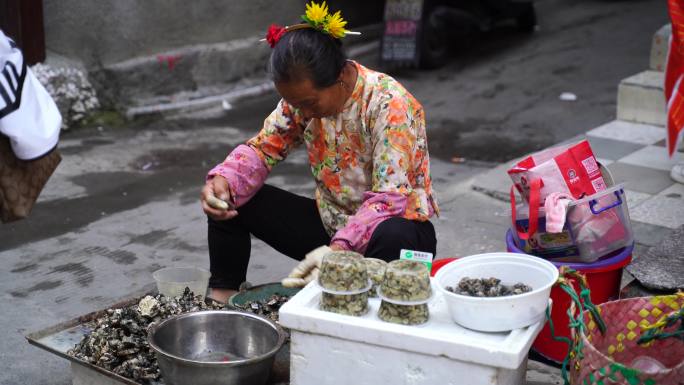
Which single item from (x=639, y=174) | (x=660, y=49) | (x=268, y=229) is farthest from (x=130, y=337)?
(x=660, y=49)

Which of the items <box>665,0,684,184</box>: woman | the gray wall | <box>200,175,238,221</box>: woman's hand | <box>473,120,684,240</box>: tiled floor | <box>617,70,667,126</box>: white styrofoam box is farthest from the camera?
the gray wall

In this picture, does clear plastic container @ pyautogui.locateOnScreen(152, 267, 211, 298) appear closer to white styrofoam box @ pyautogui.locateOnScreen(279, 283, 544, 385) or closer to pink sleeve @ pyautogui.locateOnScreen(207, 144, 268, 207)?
pink sleeve @ pyautogui.locateOnScreen(207, 144, 268, 207)

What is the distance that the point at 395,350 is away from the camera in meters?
2.34

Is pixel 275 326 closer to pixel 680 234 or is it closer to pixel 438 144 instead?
pixel 680 234

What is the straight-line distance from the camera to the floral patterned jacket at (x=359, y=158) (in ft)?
9.50

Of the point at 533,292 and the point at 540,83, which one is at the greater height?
the point at 533,292

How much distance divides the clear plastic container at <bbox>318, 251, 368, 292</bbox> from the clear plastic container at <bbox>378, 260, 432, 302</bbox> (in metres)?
0.07

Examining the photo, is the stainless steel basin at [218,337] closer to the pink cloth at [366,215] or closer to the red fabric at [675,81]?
the pink cloth at [366,215]

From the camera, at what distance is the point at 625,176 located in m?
5.20

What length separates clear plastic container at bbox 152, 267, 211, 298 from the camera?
3.24 m

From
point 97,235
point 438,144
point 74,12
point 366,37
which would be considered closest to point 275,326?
point 97,235

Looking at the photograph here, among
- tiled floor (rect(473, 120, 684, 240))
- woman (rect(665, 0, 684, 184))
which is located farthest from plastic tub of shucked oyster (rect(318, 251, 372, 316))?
woman (rect(665, 0, 684, 184))

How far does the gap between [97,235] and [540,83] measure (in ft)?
15.6

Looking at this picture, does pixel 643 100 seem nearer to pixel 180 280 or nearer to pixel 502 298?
pixel 180 280
